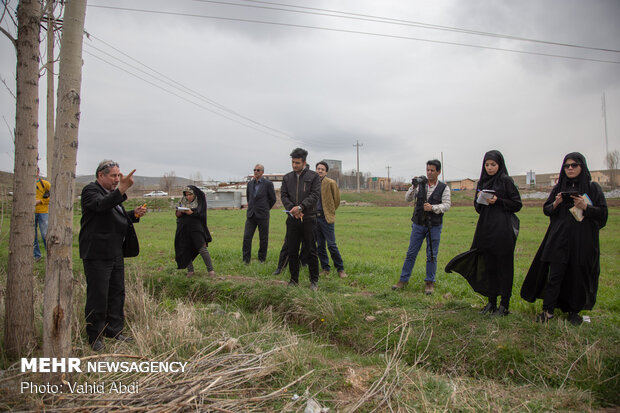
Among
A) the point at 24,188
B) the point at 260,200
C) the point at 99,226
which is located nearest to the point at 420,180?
the point at 260,200

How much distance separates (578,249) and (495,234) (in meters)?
0.90

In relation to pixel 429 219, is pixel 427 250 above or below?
below

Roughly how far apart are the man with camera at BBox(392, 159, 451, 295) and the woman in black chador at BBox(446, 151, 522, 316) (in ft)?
2.98

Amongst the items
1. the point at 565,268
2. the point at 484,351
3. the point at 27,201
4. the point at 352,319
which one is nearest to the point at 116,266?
the point at 27,201

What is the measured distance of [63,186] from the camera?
279cm

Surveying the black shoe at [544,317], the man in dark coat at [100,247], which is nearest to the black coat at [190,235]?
the man in dark coat at [100,247]

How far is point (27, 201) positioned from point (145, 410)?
249 centimetres

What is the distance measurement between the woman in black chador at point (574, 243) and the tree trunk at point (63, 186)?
5.05 metres

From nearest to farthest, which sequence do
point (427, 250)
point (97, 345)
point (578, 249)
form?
point (97, 345), point (578, 249), point (427, 250)

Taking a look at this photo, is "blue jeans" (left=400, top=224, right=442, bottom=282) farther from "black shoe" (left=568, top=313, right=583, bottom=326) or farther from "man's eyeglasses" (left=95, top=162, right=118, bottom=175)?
"man's eyeglasses" (left=95, top=162, right=118, bottom=175)

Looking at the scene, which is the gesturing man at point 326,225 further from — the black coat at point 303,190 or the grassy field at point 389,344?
the black coat at point 303,190

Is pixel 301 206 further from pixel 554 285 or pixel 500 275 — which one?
pixel 554 285

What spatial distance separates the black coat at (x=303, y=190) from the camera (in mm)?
6010

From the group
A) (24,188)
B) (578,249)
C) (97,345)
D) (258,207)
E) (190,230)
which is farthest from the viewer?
(258,207)
